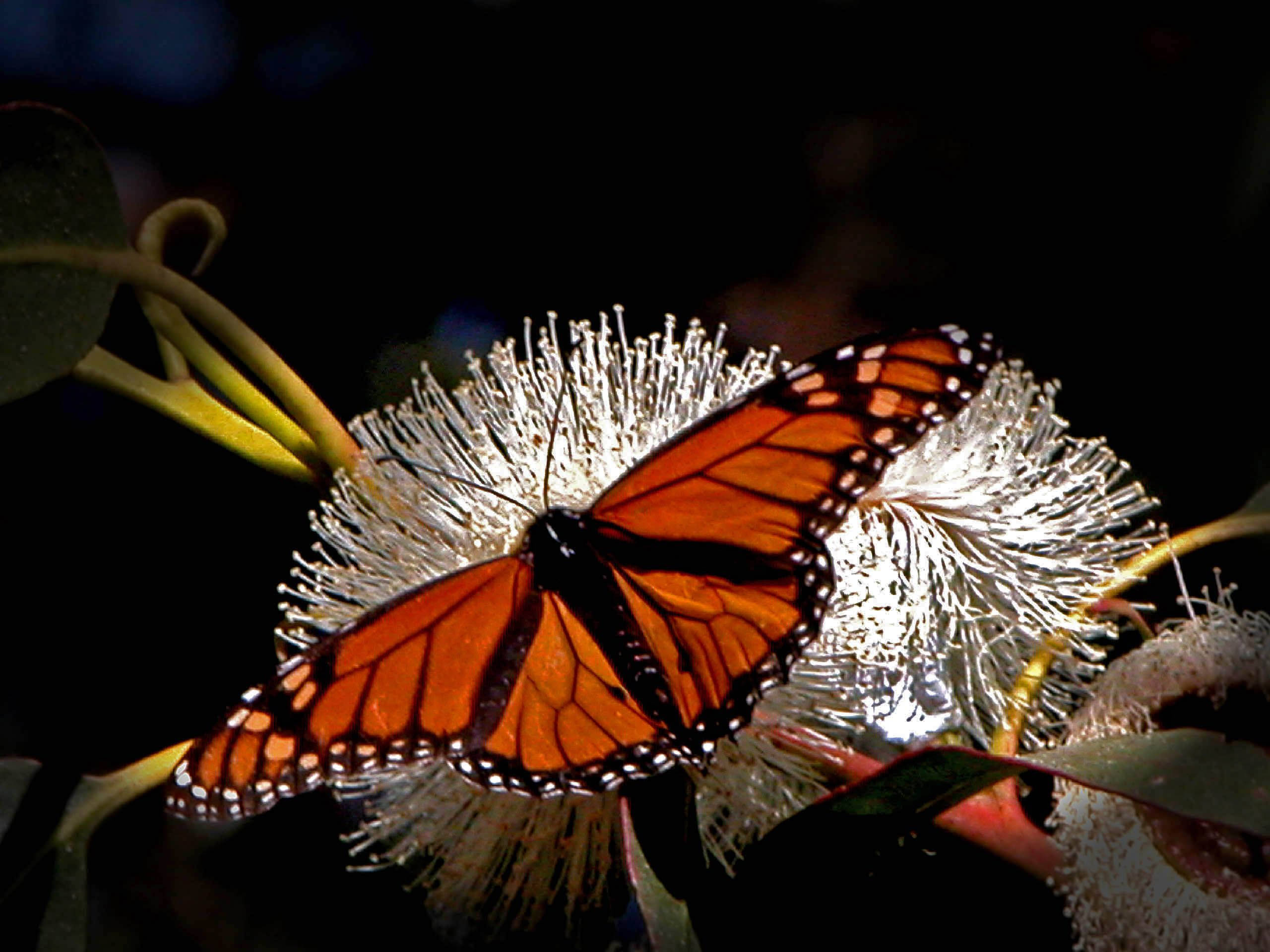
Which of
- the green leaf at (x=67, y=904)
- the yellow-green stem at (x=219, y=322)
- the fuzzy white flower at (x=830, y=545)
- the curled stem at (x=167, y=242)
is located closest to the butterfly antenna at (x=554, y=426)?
the fuzzy white flower at (x=830, y=545)

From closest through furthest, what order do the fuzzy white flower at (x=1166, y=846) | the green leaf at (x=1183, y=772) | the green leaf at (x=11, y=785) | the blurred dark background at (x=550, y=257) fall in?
the green leaf at (x=1183, y=772) < the fuzzy white flower at (x=1166, y=846) < the green leaf at (x=11, y=785) < the blurred dark background at (x=550, y=257)

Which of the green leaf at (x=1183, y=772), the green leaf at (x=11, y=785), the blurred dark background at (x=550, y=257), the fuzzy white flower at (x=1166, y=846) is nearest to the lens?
the green leaf at (x=1183, y=772)

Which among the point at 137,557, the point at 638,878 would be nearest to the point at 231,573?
the point at 137,557

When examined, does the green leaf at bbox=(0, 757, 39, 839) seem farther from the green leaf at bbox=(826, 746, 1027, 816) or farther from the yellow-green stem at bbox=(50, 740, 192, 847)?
the green leaf at bbox=(826, 746, 1027, 816)

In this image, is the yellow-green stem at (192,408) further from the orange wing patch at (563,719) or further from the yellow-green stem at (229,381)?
the orange wing patch at (563,719)

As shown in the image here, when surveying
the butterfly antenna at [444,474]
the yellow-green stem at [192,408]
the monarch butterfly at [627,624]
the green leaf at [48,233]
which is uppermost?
the green leaf at [48,233]

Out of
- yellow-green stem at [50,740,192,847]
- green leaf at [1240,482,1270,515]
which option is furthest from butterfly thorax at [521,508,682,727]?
green leaf at [1240,482,1270,515]

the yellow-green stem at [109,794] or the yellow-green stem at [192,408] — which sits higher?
the yellow-green stem at [192,408]
